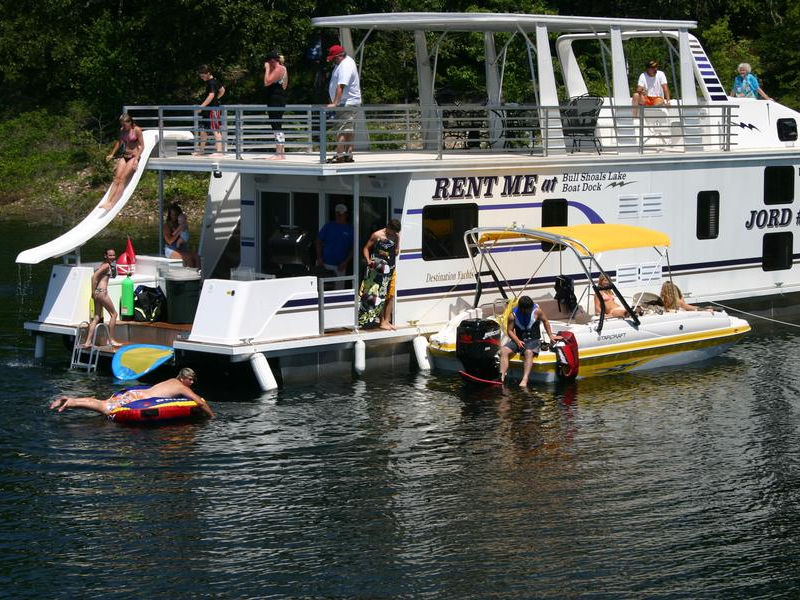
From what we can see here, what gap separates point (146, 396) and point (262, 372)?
1820mm

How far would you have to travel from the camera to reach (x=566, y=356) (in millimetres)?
19328

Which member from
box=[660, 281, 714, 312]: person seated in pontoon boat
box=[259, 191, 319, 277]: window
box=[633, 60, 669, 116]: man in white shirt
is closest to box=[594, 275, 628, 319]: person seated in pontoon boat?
box=[660, 281, 714, 312]: person seated in pontoon boat

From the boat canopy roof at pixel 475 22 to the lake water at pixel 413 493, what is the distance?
5.56m

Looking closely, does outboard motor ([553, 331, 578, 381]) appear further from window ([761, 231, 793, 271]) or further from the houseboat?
window ([761, 231, 793, 271])

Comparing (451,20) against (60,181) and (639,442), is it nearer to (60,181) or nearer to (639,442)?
(639,442)

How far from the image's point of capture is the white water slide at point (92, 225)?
19922mm

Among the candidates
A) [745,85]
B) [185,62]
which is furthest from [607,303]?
[185,62]

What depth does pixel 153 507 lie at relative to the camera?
559 inches

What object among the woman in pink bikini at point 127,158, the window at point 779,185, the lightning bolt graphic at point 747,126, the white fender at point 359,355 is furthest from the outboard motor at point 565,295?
the woman in pink bikini at point 127,158

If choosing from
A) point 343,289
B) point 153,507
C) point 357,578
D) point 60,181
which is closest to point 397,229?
point 343,289

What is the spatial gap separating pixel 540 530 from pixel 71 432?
6339 mm

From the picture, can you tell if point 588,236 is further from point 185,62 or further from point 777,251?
point 185,62

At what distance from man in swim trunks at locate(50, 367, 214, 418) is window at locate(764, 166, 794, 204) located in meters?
12.1

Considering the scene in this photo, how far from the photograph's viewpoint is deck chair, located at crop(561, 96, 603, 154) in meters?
22.4
